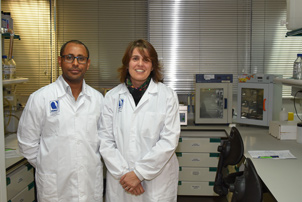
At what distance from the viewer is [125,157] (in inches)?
82.0

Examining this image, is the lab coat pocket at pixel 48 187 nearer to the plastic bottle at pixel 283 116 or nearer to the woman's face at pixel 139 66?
the woman's face at pixel 139 66

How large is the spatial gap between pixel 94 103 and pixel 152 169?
1.85 ft

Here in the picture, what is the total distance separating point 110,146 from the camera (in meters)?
2.09

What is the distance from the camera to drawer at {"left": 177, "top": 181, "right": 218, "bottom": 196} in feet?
12.2

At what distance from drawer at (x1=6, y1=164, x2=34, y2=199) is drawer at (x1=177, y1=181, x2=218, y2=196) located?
1.77 meters

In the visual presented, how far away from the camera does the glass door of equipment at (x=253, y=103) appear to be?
3658mm

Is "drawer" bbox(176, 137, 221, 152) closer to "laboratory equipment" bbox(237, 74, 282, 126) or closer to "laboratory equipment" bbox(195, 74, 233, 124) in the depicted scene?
"laboratory equipment" bbox(195, 74, 233, 124)

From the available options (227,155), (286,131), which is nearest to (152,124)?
(227,155)

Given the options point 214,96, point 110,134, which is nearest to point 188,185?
point 214,96

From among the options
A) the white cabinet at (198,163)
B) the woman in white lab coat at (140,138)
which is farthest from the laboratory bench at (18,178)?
the white cabinet at (198,163)

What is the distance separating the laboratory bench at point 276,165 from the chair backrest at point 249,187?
0.19 m

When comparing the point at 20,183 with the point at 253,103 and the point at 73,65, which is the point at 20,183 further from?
the point at 253,103

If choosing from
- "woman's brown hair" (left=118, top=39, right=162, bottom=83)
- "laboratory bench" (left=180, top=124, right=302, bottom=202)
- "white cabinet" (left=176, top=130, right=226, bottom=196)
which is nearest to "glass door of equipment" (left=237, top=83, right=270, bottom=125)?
"laboratory bench" (left=180, top=124, right=302, bottom=202)

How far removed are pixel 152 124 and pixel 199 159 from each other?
1.76 m
